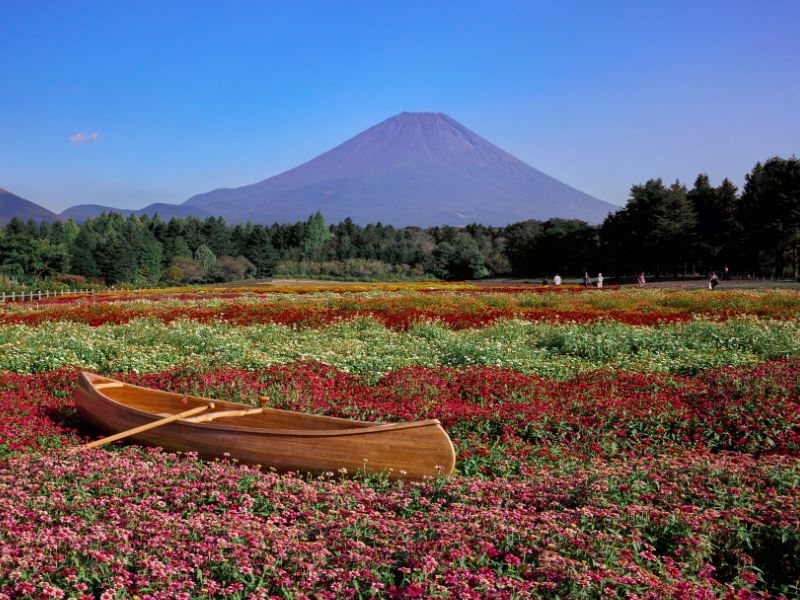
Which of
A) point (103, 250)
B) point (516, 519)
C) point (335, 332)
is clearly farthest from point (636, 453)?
point (103, 250)

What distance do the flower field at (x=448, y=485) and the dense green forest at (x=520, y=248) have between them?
49.4 metres

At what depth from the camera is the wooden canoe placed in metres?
5.59

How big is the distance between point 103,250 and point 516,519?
75.6 metres

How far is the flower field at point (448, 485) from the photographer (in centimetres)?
372

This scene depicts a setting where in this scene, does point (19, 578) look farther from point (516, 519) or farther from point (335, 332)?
point (335, 332)

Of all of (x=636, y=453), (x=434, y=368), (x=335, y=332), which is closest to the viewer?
(x=636, y=453)

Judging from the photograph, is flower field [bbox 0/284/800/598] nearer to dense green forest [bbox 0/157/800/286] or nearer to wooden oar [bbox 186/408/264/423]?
wooden oar [bbox 186/408/264/423]

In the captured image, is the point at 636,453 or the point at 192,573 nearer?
the point at 192,573

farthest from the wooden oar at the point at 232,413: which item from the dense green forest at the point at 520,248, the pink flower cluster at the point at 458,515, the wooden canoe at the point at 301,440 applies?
the dense green forest at the point at 520,248

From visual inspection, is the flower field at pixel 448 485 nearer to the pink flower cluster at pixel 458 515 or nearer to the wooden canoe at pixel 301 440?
the pink flower cluster at pixel 458 515

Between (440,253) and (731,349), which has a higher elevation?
(440,253)

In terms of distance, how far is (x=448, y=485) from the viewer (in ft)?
17.7

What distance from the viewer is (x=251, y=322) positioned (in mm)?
16906

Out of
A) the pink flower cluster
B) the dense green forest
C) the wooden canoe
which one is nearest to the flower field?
the pink flower cluster
